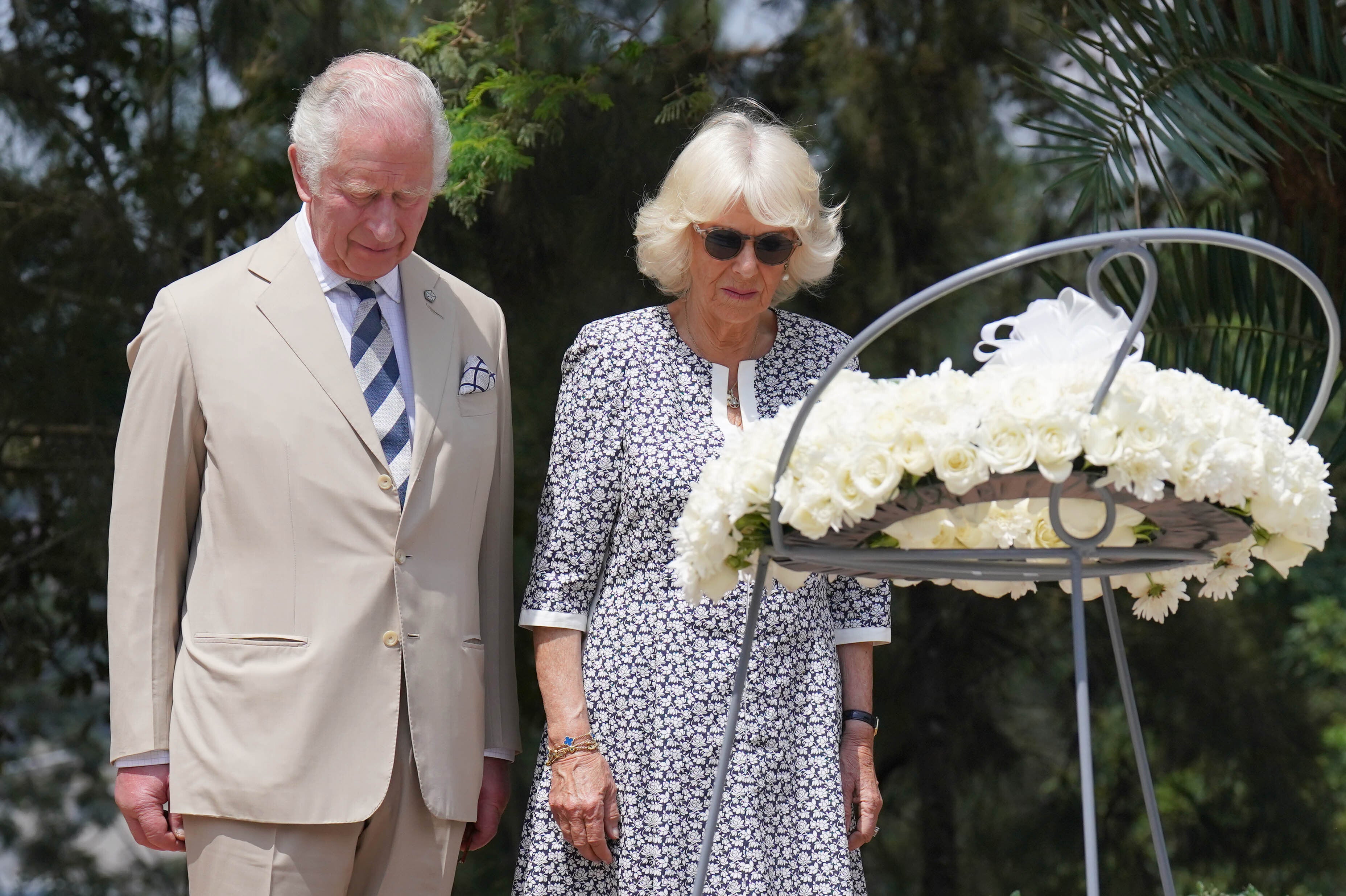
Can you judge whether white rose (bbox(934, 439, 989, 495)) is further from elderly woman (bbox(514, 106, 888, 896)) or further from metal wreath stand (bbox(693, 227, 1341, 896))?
elderly woman (bbox(514, 106, 888, 896))

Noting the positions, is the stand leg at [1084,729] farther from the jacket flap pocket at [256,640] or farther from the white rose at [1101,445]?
the jacket flap pocket at [256,640]

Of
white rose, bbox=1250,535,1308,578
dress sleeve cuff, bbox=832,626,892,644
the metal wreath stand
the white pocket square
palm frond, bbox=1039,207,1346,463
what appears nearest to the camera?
the metal wreath stand

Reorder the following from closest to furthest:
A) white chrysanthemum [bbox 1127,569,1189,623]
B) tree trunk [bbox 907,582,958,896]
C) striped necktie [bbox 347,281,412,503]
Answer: white chrysanthemum [bbox 1127,569,1189,623] < striped necktie [bbox 347,281,412,503] < tree trunk [bbox 907,582,958,896]

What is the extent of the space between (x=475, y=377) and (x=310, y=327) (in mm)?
255

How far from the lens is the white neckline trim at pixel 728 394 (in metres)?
2.20

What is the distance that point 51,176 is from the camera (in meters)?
3.87

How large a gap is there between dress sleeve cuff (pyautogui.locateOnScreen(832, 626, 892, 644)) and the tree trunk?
213cm

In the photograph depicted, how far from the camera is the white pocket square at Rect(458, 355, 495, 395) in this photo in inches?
83.8

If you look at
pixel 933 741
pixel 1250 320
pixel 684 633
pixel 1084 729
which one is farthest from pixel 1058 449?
pixel 933 741

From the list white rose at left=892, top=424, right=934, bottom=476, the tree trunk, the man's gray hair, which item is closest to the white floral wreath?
white rose at left=892, top=424, right=934, bottom=476

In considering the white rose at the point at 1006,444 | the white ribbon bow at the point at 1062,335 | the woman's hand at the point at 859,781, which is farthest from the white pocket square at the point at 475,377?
the white rose at the point at 1006,444

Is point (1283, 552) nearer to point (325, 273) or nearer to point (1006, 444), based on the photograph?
point (1006, 444)

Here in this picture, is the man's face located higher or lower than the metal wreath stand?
higher

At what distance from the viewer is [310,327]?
201 cm
